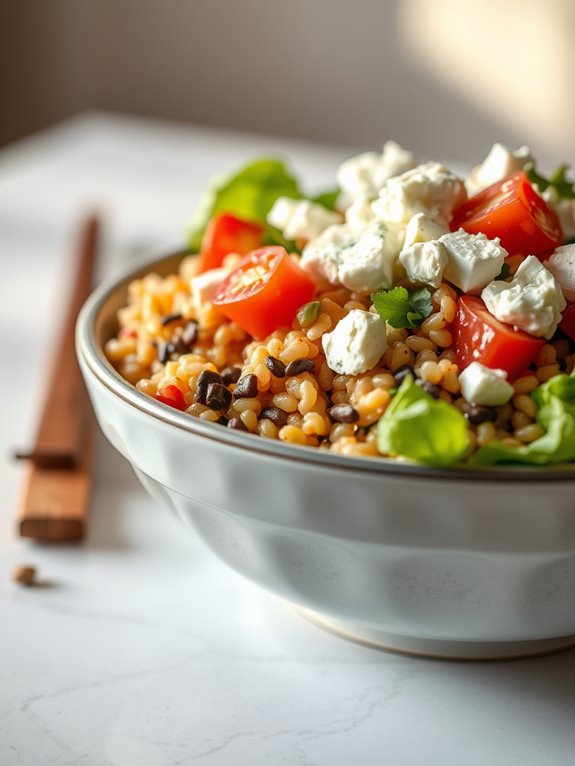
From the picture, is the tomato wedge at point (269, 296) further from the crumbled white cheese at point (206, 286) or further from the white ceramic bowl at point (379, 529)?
the white ceramic bowl at point (379, 529)

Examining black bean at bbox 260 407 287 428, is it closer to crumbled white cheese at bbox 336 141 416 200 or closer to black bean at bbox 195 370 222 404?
black bean at bbox 195 370 222 404

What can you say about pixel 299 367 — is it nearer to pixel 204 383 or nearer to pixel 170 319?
pixel 204 383

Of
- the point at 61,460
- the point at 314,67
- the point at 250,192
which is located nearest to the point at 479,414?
the point at 61,460

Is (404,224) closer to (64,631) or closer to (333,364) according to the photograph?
(333,364)

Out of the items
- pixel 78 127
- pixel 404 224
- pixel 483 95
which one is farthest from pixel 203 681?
pixel 483 95

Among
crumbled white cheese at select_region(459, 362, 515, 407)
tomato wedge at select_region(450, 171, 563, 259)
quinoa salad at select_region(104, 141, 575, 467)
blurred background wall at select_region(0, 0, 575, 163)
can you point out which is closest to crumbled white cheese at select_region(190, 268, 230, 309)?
quinoa salad at select_region(104, 141, 575, 467)

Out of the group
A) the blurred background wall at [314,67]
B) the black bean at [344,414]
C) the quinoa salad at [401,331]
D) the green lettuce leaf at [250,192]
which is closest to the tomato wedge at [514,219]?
the quinoa salad at [401,331]
